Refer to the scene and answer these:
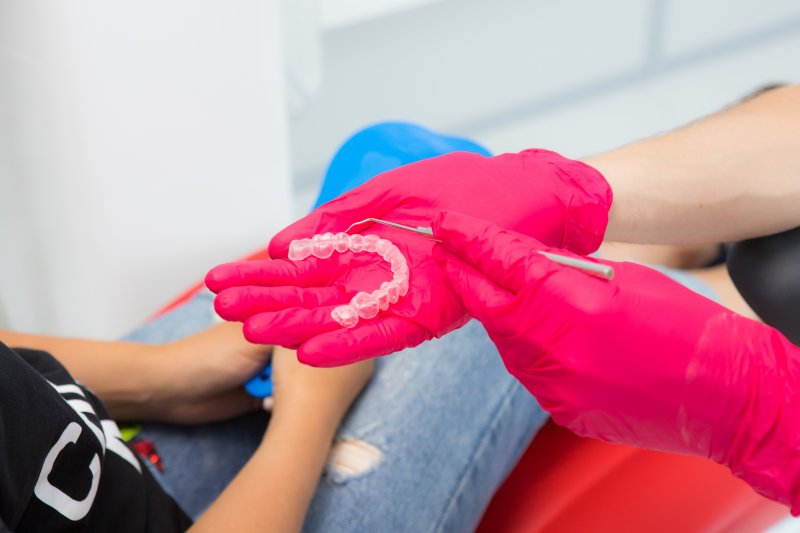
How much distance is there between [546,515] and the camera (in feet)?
2.63

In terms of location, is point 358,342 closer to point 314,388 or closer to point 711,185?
point 314,388

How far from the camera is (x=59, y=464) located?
1.94 feet

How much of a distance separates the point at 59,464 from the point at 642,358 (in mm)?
376

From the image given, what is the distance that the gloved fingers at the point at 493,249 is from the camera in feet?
1.83

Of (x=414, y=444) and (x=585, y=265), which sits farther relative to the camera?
(x=414, y=444)

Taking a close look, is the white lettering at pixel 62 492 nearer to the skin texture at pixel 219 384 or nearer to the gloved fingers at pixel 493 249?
the skin texture at pixel 219 384

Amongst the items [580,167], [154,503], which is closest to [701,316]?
[580,167]

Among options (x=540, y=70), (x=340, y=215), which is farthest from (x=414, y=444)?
(x=540, y=70)

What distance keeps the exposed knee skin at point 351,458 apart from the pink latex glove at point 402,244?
0.56 feet

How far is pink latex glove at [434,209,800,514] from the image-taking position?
0.55 meters

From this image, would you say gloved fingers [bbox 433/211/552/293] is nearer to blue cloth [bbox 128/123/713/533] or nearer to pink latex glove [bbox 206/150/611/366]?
pink latex glove [bbox 206/150/611/366]

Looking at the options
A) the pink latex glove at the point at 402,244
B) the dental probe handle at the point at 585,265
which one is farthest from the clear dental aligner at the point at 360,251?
the dental probe handle at the point at 585,265

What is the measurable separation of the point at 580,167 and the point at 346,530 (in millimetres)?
340

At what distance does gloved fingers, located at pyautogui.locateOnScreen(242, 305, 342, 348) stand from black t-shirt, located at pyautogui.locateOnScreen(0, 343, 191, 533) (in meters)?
0.14
